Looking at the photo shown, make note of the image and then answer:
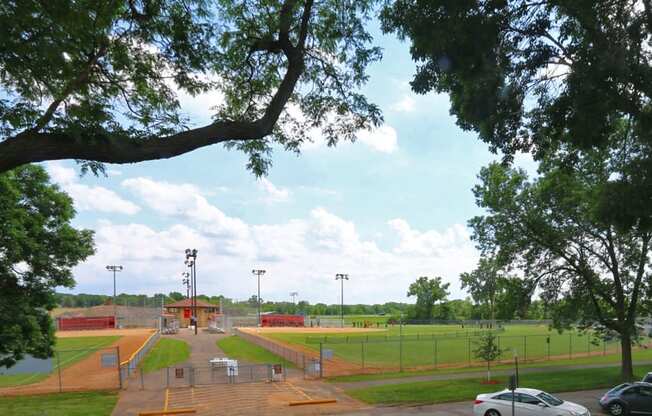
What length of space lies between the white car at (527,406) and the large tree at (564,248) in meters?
11.9

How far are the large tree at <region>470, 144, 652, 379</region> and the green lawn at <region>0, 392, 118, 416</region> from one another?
22.0m

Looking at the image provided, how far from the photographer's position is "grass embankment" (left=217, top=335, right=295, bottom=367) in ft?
135

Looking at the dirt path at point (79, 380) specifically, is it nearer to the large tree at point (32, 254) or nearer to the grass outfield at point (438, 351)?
the large tree at point (32, 254)

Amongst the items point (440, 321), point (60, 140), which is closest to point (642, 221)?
point (60, 140)

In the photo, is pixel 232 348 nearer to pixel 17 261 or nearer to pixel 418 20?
pixel 17 261

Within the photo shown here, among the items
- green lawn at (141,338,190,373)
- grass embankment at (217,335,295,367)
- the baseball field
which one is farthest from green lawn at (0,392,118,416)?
grass embankment at (217,335,295,367)

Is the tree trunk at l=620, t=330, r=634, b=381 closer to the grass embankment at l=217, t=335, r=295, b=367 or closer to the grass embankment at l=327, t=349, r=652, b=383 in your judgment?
the grass embankment at l=327, t=349, r=652, b=383

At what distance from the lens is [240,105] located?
Answer: 11148mm

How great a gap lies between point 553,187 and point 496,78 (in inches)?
739

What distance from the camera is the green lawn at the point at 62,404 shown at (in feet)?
74.3

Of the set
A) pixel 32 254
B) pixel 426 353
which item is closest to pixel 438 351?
pixel 426 353

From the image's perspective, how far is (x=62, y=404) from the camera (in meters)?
25.0

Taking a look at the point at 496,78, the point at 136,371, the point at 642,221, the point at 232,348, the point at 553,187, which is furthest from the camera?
the point at 232,348

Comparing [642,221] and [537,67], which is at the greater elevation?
[537,67]
